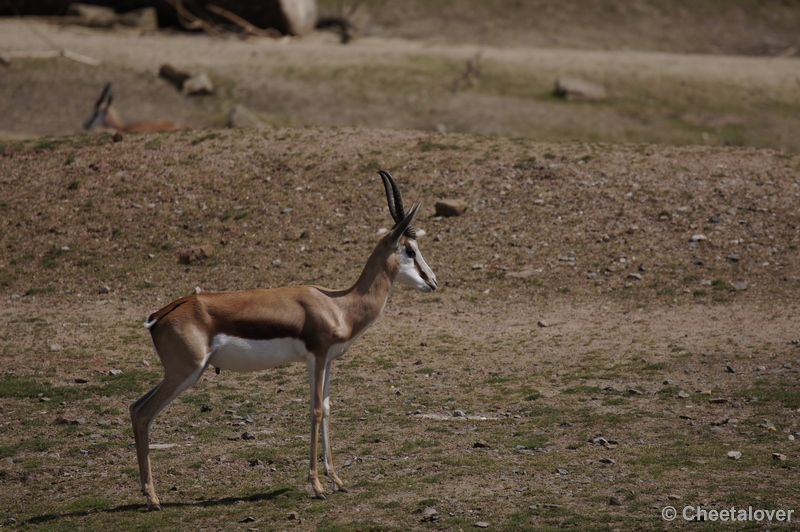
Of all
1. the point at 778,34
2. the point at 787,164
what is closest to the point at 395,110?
the point at 787,164

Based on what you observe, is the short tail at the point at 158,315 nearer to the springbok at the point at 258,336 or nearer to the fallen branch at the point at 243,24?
the springbok at the point at 258,336

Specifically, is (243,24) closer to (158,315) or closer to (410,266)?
(410,266)

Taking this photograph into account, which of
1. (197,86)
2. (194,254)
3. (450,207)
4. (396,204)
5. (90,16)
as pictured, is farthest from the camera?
(90,16)

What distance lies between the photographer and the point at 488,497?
706cm

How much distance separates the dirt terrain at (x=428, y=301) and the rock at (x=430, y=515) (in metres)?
0.03

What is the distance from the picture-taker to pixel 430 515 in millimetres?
6734

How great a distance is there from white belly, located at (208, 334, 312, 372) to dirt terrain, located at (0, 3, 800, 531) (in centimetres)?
103

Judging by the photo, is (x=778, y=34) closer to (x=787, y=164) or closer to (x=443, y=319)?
(x=787, y=164)

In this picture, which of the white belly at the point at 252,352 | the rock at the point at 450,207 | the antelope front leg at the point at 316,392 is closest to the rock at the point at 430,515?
the antelope front leg at the point at 316,392

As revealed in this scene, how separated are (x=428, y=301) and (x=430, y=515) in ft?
20.5

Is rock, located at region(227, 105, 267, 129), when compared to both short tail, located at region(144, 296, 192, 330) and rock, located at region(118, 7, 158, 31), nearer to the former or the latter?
rock, located at region(118, 7, 158, 31)

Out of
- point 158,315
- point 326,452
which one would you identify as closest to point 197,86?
point 158,315

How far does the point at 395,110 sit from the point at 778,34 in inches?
601

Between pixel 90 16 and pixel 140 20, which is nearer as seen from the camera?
pixel 90 16
